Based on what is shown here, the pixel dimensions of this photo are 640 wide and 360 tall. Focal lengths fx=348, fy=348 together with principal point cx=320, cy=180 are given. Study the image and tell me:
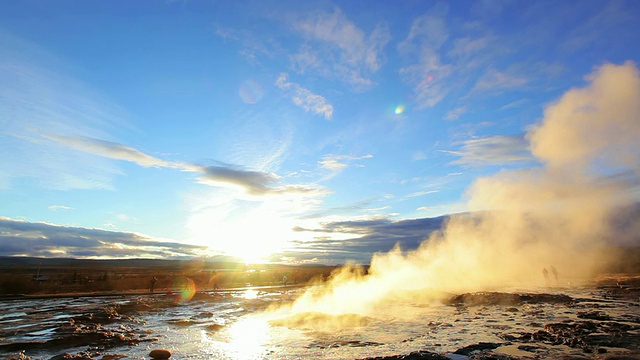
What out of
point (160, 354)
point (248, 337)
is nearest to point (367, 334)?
point (248, 337)

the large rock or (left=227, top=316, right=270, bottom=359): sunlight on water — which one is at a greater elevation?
the large rock

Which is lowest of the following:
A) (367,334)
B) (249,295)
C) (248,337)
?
(249,295)

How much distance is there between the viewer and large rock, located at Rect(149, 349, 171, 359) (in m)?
12.2

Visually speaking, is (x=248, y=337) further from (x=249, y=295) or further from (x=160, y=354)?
(x=249, y=295)

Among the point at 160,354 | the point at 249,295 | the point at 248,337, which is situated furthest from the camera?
the point at 249,295

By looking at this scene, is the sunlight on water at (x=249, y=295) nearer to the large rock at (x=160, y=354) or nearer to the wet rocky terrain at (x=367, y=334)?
the wet rocky terrain at (x=367, y=334)

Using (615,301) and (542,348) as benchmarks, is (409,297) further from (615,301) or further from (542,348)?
(542,348)

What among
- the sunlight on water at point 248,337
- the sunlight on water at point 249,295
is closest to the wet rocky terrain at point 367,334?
the sunlight on water at point 248,337

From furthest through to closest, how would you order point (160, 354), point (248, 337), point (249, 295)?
point (249, 295), point (248, 337), point (160, 354)

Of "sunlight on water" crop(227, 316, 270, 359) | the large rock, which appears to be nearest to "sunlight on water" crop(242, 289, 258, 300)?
"sunlight on water" crop(227, 316, 270, 359)

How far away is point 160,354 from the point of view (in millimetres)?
12305

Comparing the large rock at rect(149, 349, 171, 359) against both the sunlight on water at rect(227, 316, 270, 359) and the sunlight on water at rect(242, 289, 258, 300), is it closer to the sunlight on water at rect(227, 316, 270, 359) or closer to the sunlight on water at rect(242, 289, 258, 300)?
the sunlight on water at rect(227, 316, 270, 359)

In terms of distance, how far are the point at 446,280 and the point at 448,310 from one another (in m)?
25.4

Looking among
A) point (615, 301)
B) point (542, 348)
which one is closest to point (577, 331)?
point (542, 348)
